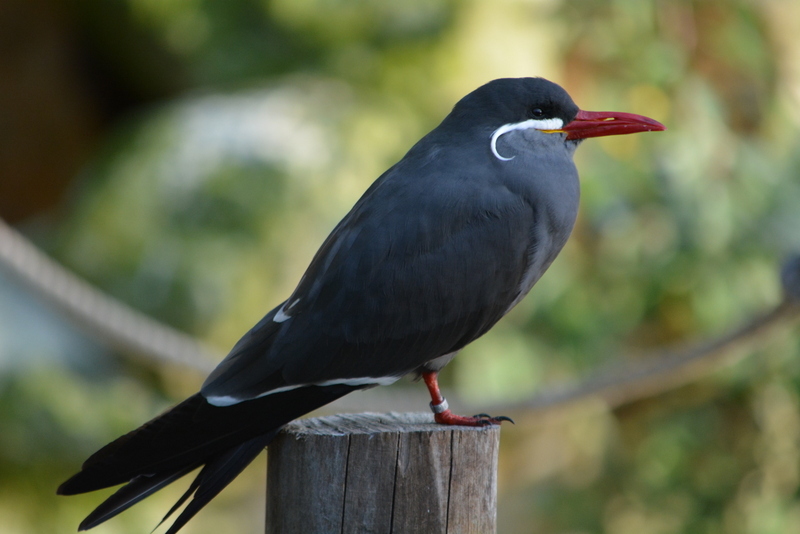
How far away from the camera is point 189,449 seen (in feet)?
6.75

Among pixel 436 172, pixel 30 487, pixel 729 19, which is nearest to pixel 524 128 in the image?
pixel 436 172

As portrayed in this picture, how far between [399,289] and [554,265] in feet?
9.00

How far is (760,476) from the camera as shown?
4625 millimetres

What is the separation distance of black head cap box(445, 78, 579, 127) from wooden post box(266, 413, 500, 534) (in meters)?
0.88

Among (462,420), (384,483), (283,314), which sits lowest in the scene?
(384,483)

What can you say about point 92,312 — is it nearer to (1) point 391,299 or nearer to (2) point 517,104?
(1) point 391,299

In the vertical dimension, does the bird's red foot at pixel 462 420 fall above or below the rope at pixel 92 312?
below

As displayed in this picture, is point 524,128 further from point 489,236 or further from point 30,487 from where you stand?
point 30,487

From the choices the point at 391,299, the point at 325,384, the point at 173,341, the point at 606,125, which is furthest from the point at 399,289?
the point at 173,341

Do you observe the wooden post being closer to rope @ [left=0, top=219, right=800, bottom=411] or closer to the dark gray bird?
the dark gray bird

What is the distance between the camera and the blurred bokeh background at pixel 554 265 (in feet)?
14.9

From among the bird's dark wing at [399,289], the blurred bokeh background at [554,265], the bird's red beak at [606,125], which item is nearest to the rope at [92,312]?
the blurred bokeh background at [554,265]

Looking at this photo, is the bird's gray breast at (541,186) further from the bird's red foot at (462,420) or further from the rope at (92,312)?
the rope at (92,312)

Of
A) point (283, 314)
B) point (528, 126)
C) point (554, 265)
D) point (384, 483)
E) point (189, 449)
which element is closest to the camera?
point (384, 483)
